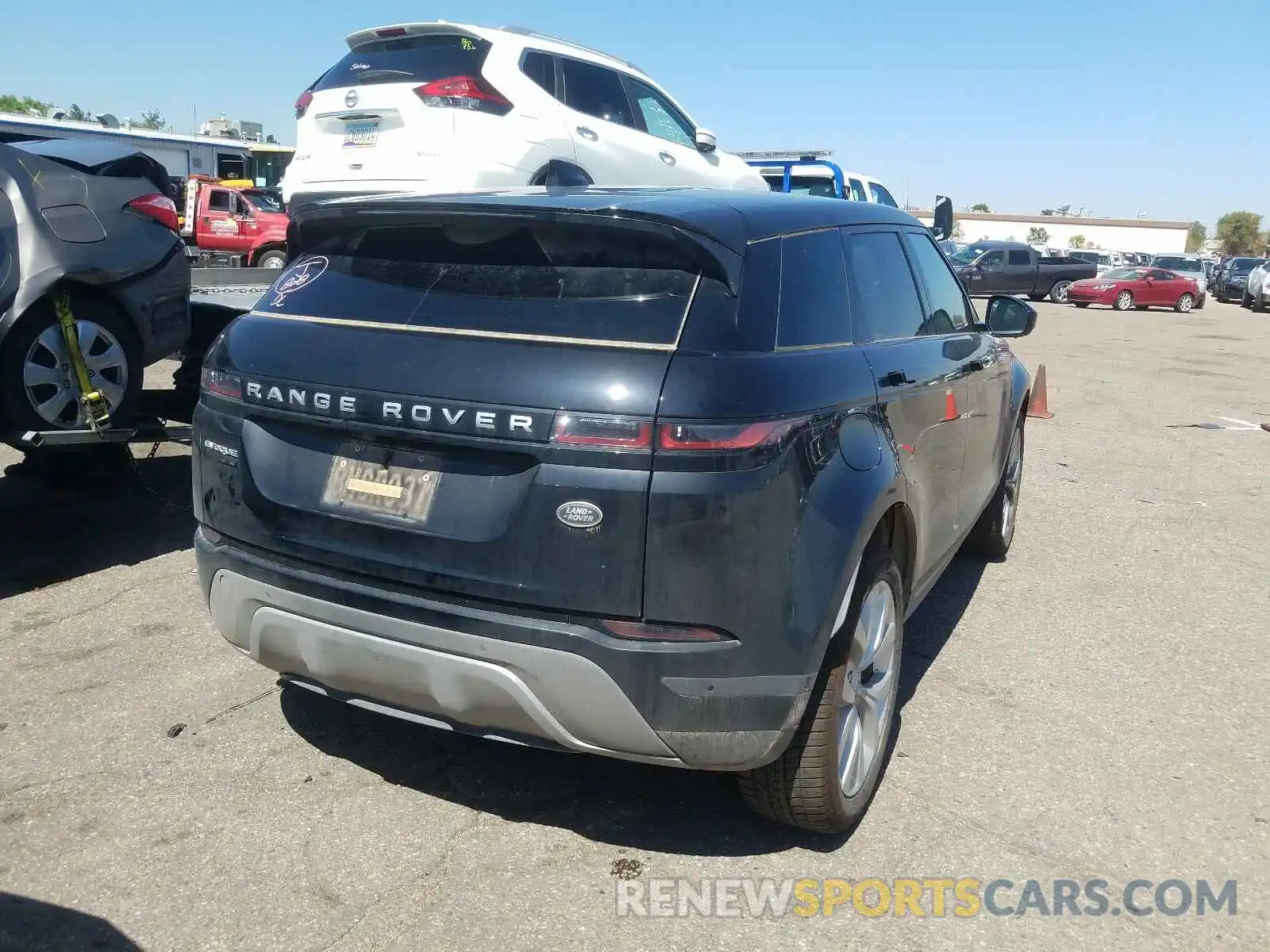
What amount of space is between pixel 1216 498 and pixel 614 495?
650 centimetres

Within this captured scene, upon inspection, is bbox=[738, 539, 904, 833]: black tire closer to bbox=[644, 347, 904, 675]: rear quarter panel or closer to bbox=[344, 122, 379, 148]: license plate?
bbox=[644, 347, 904, 675]: rear quarter panel

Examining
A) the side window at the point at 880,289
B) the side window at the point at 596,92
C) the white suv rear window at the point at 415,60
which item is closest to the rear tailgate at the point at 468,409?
the side window at the point at 880,289

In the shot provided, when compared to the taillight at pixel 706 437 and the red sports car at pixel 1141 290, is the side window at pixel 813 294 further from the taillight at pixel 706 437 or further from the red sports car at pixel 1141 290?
the red sports car at pixel 1141 290

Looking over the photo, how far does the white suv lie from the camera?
24.7 ft

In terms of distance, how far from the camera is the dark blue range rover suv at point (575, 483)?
259 centimetres

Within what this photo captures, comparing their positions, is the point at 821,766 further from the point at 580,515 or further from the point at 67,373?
the point at 67,373

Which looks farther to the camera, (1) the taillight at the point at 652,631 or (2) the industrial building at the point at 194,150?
(2) the industrial building at the point at 194,150

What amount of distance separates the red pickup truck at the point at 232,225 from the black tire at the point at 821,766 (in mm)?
20774

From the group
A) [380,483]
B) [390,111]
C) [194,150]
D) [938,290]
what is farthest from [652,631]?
[194,150]

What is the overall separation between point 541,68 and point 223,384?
555 cm

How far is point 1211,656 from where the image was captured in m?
4.70

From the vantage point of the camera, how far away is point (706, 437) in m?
2.56

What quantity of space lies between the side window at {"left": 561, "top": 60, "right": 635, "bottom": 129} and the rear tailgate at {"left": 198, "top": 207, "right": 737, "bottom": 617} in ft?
18.0

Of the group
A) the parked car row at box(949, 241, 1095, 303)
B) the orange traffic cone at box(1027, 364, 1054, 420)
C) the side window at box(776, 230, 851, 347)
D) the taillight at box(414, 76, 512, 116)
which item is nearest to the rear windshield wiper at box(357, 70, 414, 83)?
the taillight at box(414, 76, 512, 116)
